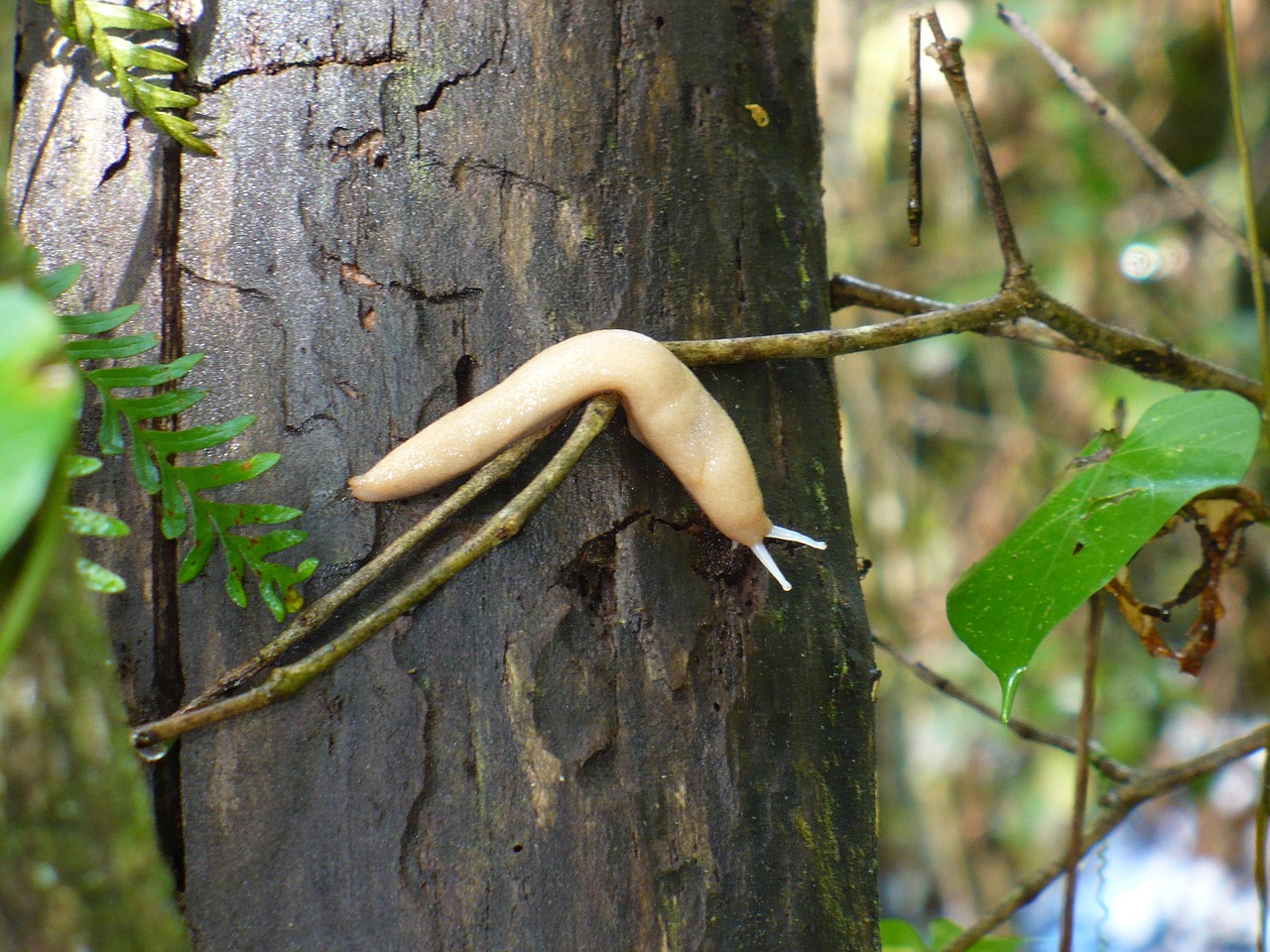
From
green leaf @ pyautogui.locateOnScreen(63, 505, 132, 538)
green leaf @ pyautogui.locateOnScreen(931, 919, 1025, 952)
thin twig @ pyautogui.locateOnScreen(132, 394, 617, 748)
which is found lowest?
green leaf @ pyautogui.locateOnScreen(931, 919, 1025, 952)

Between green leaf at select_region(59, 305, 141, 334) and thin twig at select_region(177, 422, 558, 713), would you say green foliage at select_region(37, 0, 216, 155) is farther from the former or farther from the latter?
thin twig at select_region(177, 422, 558, 713)

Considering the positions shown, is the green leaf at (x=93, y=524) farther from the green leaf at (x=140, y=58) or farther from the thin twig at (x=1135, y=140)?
the thin twig at (x=1135, y=140)

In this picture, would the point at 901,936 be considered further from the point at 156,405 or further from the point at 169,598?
the point at 156,405

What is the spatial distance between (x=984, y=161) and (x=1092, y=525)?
0.44m

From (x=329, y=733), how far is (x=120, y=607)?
239mm

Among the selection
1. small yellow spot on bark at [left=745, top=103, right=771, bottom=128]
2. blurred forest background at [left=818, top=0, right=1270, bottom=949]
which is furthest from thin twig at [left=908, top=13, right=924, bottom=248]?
blurred forest background at [left=818, top=0, right=1270, bottom=949]

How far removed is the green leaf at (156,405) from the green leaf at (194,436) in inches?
0.8

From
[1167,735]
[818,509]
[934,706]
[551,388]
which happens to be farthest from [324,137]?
[1167,735]

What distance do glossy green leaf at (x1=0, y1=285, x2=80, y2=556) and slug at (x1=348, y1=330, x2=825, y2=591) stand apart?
1.66 ft

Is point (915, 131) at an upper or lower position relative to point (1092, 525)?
upper

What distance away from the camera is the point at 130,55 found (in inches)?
35.7

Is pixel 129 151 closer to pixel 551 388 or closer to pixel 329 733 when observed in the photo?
pixel 551 388

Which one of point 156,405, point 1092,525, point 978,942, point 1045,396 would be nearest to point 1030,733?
point 978,942

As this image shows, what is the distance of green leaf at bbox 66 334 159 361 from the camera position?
2.80 feet
